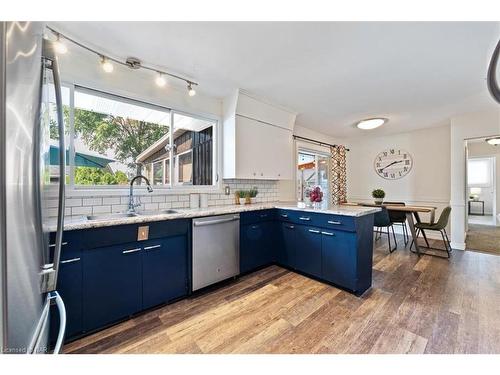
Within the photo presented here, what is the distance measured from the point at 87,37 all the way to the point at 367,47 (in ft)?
7.91

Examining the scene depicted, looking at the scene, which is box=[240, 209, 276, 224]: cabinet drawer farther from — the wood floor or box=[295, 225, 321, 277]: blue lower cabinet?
the wood floor

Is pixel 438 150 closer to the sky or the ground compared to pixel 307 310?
closer to the sky

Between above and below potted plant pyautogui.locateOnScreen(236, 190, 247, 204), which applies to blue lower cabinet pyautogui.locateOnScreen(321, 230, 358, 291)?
below

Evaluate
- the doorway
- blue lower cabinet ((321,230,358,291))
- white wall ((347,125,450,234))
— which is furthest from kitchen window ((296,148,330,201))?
the doorway

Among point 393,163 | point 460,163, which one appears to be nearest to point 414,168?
point 393,163

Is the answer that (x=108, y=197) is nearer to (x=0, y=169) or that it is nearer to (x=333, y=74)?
(x=0, y=169)

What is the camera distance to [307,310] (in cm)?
190

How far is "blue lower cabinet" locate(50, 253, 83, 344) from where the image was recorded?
1.42m

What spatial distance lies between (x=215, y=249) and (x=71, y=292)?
1189 millimetres

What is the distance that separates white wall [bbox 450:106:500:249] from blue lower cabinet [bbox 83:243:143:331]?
5056mm

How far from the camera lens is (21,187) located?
57 centimetres

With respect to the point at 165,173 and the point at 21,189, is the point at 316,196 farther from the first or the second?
the point at 21,189

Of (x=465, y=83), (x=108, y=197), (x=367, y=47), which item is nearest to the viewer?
(x=367, y=47)
